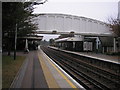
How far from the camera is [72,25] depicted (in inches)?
2645

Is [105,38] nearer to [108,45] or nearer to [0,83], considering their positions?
[108,45]

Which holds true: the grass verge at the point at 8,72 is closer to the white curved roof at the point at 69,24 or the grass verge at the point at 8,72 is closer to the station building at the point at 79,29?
the station building at the point at 79,29

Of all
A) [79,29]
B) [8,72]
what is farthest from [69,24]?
[8,72]

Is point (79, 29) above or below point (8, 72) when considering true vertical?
above

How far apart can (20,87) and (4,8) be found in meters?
4.95

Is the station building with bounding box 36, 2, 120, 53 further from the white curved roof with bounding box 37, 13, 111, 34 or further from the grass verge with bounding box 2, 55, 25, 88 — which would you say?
the grass verge with bounding box 2, 55, 25, 88

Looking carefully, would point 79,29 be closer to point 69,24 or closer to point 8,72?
point 69,24

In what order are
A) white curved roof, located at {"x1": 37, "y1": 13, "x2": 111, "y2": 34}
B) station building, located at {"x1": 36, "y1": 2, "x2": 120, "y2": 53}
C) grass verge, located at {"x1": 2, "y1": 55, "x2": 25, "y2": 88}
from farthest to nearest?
1. white curved roof, located at {"x1": 37, "y1": 13, "x2": 111, "y2": 34}
2. station building, located at {"x1": 36, "y1": 2, "x2": 120, "y2": 53}
3. grass verge, located at {"x1": 2, "y1": 55, "x2": 25, "y2": 88}

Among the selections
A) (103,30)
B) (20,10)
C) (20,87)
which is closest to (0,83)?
(20,87)

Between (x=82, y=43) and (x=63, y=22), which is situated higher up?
(x=63, y=22)

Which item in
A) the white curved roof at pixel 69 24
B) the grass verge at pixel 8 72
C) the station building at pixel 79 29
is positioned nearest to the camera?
the grass verge at pixel 8 72

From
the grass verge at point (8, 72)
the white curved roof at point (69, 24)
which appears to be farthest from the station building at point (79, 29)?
the grass verge at point (8, 72)

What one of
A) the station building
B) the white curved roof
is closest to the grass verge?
the station building

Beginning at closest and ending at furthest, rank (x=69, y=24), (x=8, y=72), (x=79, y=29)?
(x=8, y=72) → (x=69, y=24) → (x=79, y=29)
